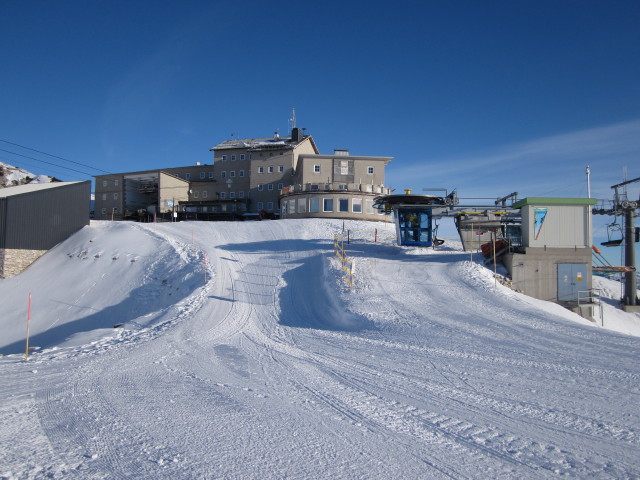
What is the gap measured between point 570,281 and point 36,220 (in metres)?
31.5

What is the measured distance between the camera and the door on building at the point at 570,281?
18.0 m

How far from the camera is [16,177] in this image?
6362 cm

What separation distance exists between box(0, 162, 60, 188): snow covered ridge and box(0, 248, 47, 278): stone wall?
42.1m

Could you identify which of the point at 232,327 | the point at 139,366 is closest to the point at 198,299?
the point at 232,327

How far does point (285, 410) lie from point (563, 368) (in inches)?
198

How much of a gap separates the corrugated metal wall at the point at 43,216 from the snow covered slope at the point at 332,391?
1171cm

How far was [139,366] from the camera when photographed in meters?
7.72

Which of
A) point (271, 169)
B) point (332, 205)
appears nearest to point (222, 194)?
point (271, 169)

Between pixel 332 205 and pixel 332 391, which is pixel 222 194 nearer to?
pixel 332 205

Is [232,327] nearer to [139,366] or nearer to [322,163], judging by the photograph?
[139,366]

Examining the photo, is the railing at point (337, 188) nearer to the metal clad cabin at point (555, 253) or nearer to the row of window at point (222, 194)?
the row of window at point (222, 194)

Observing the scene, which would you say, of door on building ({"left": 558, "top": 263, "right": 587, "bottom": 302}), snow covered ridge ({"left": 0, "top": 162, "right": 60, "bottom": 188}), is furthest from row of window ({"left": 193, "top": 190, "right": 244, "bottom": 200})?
door on building ({"left": 558, "top": 263, "right": 587, "bottom": 302})

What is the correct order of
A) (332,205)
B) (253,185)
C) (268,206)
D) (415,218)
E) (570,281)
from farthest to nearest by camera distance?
(253,185), (268,206), (332,205), (415,218), (570,281)

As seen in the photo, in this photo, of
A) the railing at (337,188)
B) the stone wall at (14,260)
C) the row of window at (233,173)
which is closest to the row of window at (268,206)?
the row of window at (233,173)
